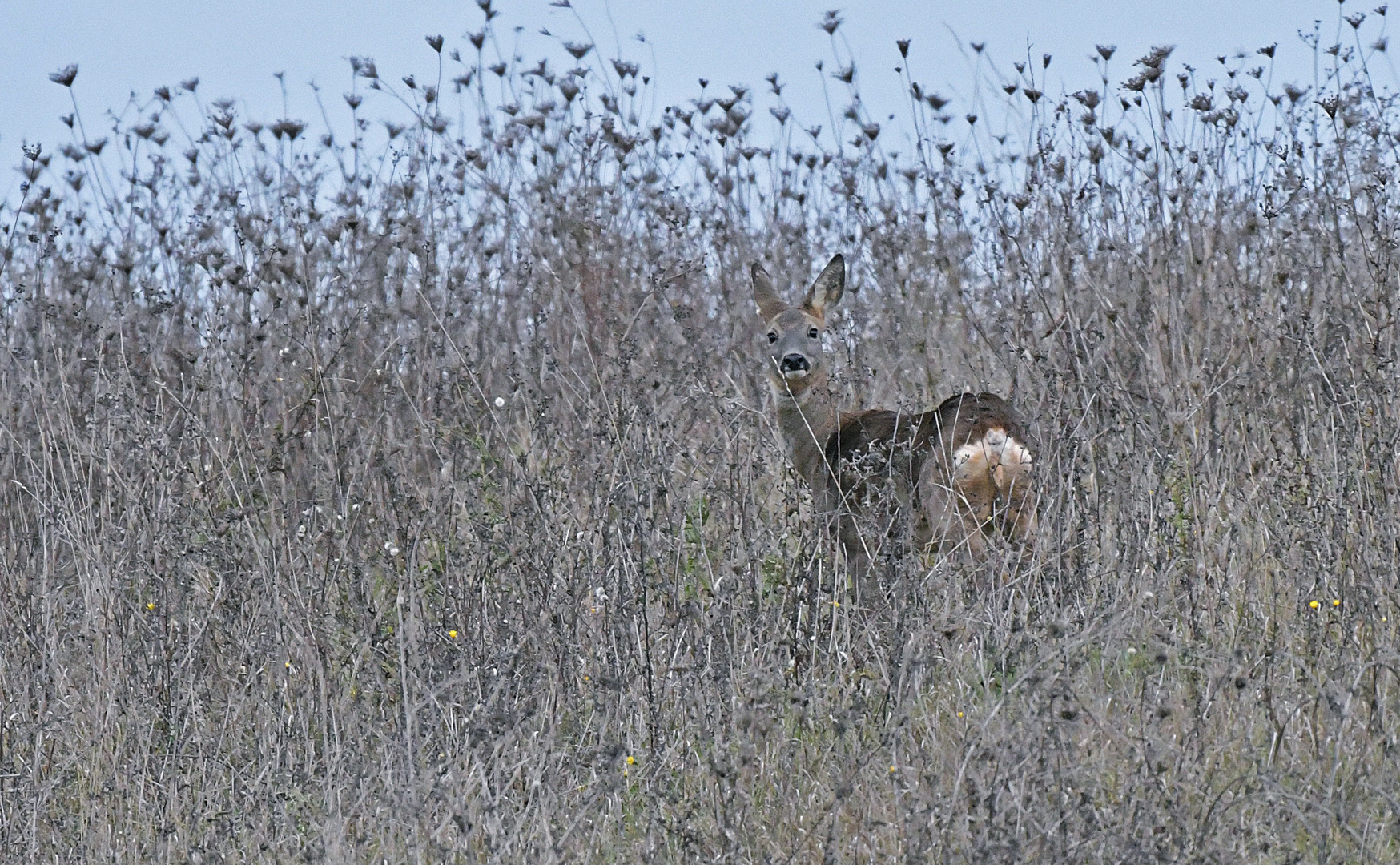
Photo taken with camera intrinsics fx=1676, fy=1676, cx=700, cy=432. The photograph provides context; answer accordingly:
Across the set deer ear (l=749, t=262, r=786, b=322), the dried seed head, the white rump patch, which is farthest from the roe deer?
the dried seed head

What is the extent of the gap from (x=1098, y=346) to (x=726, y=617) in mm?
2196

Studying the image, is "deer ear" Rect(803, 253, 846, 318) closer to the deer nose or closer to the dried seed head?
the deer nose

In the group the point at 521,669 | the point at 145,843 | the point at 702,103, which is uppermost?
the point at 702,103

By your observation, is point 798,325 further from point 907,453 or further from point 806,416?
point 907,453

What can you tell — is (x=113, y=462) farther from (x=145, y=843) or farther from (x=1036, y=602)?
(x=1036, y=602)

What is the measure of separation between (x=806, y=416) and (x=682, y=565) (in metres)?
1.78

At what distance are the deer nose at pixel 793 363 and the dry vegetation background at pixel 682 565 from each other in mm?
288

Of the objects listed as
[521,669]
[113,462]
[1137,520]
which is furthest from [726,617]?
[113,462]

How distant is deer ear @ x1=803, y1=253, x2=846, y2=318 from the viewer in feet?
22.2

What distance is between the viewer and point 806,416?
6.75m

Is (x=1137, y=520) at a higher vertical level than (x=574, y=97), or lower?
lower

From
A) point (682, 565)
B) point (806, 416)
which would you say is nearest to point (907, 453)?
point (682, 565)

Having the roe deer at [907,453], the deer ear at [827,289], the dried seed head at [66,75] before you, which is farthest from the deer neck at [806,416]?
the dried seed head at [66,75]

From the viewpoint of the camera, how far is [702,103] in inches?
296
